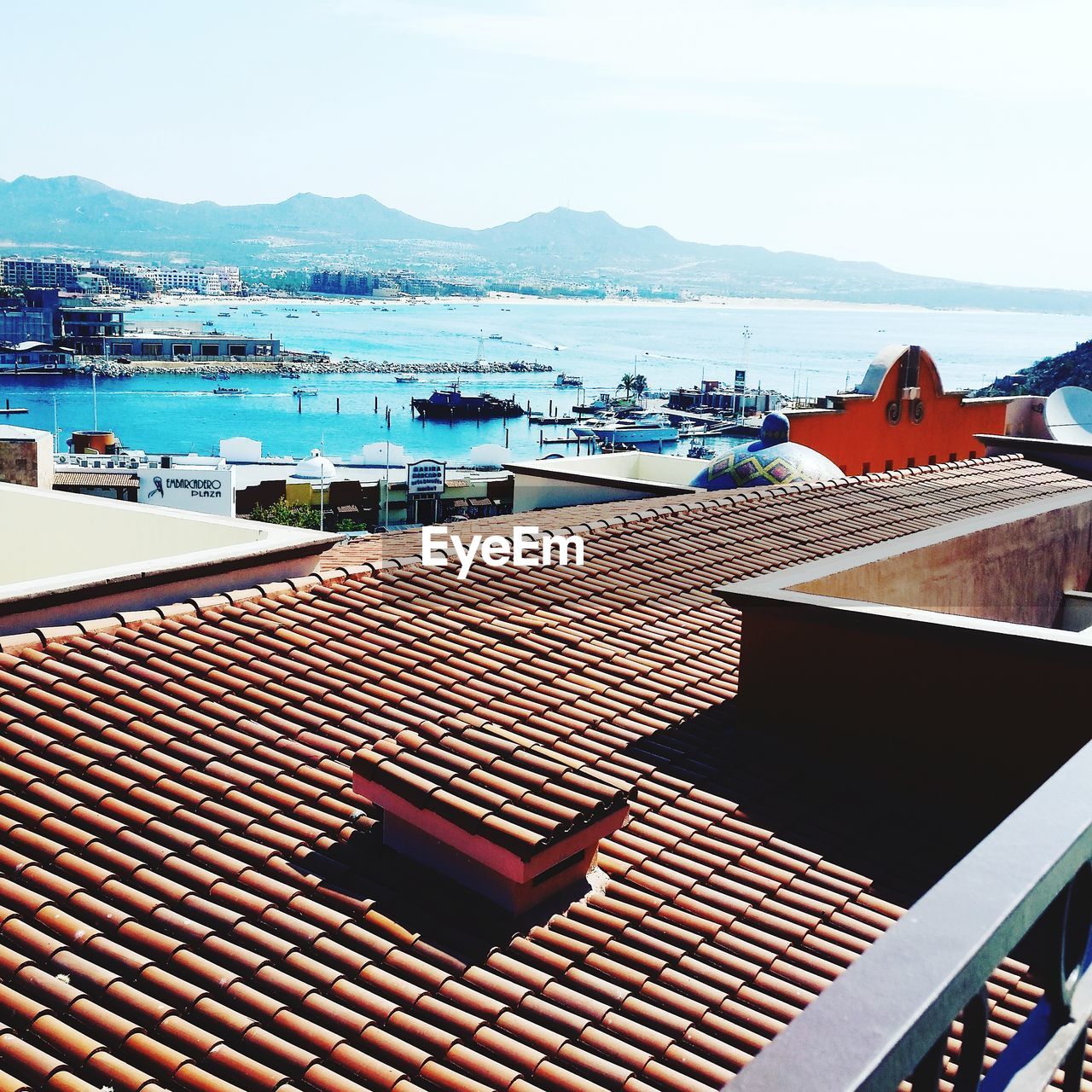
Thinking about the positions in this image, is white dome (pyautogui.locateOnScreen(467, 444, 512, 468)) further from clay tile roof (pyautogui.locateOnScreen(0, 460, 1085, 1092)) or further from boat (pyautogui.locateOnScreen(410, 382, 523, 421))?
boat (pyautogui.locateOnScreen(410, 382, 523, 421))

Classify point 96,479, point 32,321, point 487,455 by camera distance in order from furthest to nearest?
1. point 32,321
2. point 487,455
3. point 96,479

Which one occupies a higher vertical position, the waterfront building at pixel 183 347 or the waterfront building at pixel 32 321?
the waterfront building at pixel 32 321

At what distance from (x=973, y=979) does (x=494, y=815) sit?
3.55 metres

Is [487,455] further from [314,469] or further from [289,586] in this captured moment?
[289,586]

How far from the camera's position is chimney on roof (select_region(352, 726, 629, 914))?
4.59 metres

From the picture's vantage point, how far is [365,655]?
274 inches

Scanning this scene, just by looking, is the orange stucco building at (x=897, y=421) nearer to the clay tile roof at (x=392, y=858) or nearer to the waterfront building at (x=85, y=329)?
the clay tile roof at (x=392, y=858)

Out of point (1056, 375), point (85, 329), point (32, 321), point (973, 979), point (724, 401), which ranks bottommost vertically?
point (724, 401)

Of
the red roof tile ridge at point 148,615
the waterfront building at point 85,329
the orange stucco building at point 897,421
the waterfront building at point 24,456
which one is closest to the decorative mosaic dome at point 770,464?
the orange stucco building at point 897,421

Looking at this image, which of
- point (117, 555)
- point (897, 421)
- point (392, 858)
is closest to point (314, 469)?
point (897, 421)

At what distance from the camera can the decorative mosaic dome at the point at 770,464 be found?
682 inches

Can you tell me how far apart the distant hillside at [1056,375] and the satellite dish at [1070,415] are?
4922 centimetres

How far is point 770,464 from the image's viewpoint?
17.5 meters

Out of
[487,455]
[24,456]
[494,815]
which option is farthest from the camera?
[487,455]
